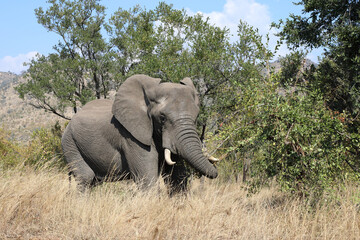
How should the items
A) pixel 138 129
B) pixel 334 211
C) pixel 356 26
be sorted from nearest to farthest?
pixel 334 211
pixel 138 129
pixel 356 26

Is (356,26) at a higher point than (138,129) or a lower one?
higher

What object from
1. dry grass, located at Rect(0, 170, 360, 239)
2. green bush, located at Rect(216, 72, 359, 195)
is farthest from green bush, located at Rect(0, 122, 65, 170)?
green bush, located at Rect(216, 72, 359, 195)

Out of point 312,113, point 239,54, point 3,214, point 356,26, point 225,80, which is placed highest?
point 356,26

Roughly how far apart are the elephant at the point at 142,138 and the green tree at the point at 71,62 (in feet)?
43.5

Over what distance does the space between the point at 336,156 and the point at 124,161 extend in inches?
166

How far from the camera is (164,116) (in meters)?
7.66

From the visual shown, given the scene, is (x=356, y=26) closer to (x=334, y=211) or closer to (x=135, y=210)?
(x=334, y=211)

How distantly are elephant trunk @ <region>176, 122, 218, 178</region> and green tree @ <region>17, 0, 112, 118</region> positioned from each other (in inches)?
613

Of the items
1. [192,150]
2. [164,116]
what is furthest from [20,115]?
[192,150]

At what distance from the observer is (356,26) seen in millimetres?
11797

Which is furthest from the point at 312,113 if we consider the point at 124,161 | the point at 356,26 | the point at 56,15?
the point at 56,15

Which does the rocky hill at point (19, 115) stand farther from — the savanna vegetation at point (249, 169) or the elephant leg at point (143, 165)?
the elephant leg at point (143, 165)

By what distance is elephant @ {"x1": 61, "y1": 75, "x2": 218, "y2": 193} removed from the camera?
7.43 meters

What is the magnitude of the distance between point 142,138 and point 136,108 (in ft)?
2.25
